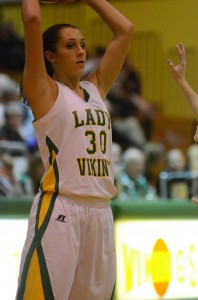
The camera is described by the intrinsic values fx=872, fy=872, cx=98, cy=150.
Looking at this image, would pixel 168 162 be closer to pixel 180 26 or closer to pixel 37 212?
pixel 180 26

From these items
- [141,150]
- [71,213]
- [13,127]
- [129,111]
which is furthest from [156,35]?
[71,213]

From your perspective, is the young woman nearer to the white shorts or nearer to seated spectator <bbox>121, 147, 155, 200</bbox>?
the white shorts

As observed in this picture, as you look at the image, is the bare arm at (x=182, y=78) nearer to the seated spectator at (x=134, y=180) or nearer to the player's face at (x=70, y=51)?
the player's face at (x=70, y=51)

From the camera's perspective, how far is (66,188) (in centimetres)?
396

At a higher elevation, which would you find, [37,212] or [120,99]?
[120,99]

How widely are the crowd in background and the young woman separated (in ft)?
7.96

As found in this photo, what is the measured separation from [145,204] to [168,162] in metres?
5.55

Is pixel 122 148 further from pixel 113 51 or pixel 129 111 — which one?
pixel 113 51

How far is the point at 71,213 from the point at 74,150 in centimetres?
29

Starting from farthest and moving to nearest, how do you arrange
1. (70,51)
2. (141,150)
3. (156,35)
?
1. (156,35)
2. (141,150)
3. (70,51)

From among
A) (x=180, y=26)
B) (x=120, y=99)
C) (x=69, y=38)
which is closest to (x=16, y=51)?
(x=120, y=99)

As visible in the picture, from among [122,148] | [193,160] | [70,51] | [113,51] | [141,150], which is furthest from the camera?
[122,148]

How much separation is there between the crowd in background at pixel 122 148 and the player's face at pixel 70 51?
2439mm

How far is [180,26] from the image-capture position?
15391mm
